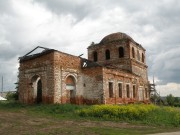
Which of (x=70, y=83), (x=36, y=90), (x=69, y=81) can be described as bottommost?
(x=36, y=90)

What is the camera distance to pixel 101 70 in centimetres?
2203

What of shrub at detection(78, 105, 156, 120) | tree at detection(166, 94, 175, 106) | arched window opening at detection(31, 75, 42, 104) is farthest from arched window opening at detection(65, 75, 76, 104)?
tree at detection(166, 94, 175, 106)

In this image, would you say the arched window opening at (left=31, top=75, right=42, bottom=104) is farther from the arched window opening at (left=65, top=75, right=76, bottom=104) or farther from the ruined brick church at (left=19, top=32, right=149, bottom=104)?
the arched window opening at (left=65, top=75, right=76, bottom=104)

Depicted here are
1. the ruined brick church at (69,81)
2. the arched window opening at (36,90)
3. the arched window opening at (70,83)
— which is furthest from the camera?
the arched window opening at (36,90)

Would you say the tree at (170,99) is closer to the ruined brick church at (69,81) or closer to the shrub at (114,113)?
the ruined brick church at (69,81)

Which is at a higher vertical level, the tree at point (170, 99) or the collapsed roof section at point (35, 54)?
the collapsed roof section at point (35, 54)

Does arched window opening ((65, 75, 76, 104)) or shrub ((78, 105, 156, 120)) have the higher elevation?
arched window opening ((65, 75, 76, 104))

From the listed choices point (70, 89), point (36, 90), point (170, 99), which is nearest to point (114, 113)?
point (70, 89)

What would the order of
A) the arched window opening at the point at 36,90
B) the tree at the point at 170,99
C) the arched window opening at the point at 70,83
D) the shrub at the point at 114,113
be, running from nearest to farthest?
the shrub at the point at 114,113, the arched window opening at the point at 70,83, the arched window opening at the point at 36,90, the tree at the point at 170,99

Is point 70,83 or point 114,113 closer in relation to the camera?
point 114,113

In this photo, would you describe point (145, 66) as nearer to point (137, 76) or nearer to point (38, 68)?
point (137, 76)

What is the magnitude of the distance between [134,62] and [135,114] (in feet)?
49.3

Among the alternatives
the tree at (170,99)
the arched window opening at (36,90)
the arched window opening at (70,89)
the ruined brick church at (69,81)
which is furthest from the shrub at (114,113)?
the tree at (170,99)

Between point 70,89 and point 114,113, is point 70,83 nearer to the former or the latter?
point 70,89
